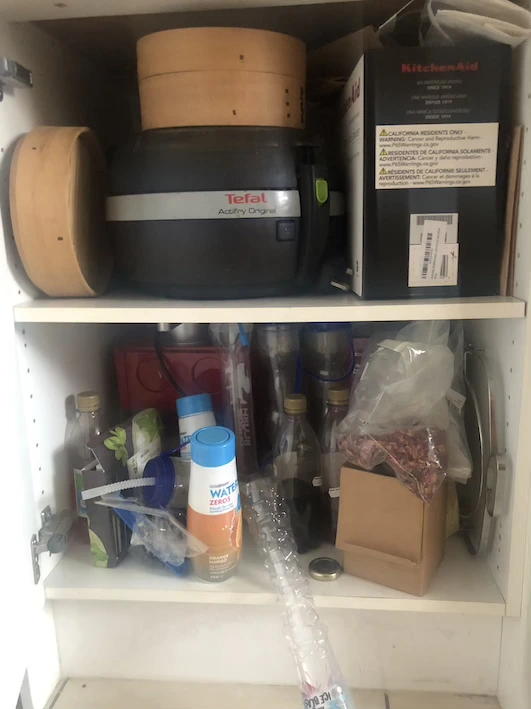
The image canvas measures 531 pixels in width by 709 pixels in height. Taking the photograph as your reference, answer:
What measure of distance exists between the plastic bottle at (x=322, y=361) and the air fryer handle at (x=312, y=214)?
173 mm

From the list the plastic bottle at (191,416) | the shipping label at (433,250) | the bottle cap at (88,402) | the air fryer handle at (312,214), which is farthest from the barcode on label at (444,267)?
the bottle cap at (88,402)

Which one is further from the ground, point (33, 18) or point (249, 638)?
point (33, 18)

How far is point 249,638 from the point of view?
85 centimetres

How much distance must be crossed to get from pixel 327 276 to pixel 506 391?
0.85 feet

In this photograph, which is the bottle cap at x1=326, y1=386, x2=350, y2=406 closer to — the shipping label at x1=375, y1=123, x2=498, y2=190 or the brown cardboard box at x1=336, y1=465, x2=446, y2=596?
the brown cardboard box at x1=336, y1=465, x2=446, y2=596

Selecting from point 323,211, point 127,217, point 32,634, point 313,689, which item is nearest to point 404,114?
point 323,211

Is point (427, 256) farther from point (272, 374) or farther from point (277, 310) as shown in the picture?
point (272, 374)

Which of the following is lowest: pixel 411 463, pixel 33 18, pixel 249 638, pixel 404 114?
pixel 249 638

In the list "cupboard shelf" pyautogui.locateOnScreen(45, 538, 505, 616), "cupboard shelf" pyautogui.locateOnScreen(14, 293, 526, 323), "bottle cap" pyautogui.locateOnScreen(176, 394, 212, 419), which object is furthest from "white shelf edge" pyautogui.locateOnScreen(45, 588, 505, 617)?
"cupboard shelf" pyautogui.locateOnScreen(14, 293, 526, 323)

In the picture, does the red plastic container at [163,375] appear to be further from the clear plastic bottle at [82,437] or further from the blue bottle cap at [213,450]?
the blue bottle cap at [213,450]

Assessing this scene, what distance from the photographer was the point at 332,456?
0.84 meters

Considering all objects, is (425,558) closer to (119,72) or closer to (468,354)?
(468,354)

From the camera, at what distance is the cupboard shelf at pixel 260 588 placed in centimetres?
74

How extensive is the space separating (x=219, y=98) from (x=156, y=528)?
0.55 metres
